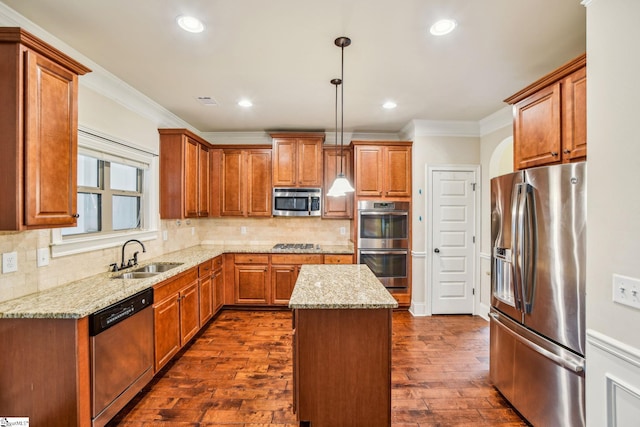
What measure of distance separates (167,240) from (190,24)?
2676mm

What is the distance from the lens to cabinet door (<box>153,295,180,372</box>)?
7.98 feet

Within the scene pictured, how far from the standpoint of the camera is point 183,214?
11.8 ft

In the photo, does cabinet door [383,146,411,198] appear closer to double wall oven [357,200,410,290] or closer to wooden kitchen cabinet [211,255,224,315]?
double wall oven [357,200,410,290]

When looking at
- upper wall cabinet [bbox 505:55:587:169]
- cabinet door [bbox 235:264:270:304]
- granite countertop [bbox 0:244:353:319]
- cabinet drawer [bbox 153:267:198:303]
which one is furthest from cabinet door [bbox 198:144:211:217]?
upper wall cabinet [bbox 505:55:587:169]

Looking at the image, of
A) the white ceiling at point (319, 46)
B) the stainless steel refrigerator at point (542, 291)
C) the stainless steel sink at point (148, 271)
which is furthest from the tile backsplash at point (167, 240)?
the stainless steel refrigerator at point (542, 291)

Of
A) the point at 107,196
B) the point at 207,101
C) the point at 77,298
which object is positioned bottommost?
the point at 77,298

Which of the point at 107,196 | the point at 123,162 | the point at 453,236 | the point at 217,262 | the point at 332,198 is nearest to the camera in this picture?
the point at 107,196

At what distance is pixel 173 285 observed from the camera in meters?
2.73

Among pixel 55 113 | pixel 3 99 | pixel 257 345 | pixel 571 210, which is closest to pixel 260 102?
pixel 55 113

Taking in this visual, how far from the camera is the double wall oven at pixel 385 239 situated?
409 centimetres

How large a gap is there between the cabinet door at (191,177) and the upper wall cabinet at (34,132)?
1732 millimetres

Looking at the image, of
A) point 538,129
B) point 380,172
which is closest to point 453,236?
point 380,172

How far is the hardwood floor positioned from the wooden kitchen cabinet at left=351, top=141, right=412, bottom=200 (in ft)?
6.04

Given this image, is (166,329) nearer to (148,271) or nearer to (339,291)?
(148,271)
